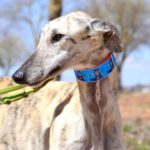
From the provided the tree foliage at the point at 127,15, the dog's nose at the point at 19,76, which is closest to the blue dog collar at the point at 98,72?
the dog's nose at the point at 19,76

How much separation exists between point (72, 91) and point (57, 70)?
630 mm

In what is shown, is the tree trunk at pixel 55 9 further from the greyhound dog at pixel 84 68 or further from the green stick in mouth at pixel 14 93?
the greyhound dog at pixel 84 68

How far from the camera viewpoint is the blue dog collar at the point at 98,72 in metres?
4.14

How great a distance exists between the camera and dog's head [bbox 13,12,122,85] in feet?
12.8

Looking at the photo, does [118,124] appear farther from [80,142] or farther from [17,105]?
[17,105]

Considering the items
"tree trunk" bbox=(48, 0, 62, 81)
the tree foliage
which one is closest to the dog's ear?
"tree trunk" bbox=(48, 0, 62, 81)

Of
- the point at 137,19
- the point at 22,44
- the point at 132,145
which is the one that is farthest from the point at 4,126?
the point at 22,44

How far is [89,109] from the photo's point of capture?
431 centimetres

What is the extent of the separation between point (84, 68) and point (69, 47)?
23 centimetres

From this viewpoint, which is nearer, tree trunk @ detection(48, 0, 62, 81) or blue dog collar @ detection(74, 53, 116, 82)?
blue dog collar @ detection(74, 53, 116, 82)

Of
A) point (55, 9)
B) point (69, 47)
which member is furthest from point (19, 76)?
point (55, 9)

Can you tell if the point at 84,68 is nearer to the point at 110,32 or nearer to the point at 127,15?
the point at 110,32

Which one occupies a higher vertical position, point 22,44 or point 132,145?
point 132,145

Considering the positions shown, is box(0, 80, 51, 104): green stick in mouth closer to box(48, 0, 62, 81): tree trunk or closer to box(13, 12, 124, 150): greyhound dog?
box(13, 12, 124, 150): greyhound dog
